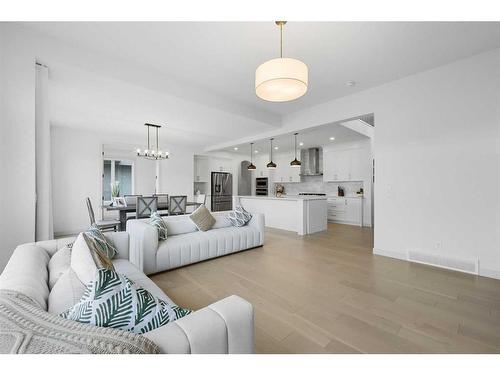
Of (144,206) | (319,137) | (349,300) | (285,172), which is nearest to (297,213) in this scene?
(319,137)

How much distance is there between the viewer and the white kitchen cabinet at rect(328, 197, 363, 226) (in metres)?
6.36

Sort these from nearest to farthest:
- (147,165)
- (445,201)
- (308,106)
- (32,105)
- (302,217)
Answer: (32,105) → (445,201) → (308,106) → (302,217) → (147,165)

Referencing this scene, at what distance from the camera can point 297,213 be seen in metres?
5.24

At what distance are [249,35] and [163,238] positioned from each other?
2.74 meters

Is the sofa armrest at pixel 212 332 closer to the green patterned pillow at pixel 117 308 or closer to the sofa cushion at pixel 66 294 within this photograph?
the green patterned pillow at pixel 117 308

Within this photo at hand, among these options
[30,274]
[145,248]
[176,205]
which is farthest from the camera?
[176,205]

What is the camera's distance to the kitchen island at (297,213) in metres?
5.13

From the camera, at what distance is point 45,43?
245cm

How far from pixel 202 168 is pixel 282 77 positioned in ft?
24.0

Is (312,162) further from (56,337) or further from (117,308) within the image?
(56,337)

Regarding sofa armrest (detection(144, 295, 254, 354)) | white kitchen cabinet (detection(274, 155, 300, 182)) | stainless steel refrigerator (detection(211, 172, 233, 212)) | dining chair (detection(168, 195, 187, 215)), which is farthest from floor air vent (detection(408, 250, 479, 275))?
stainless steel refrigerator (detection(211, 172, 233, 212))

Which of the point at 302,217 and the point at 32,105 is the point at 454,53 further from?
the point at 32,105
